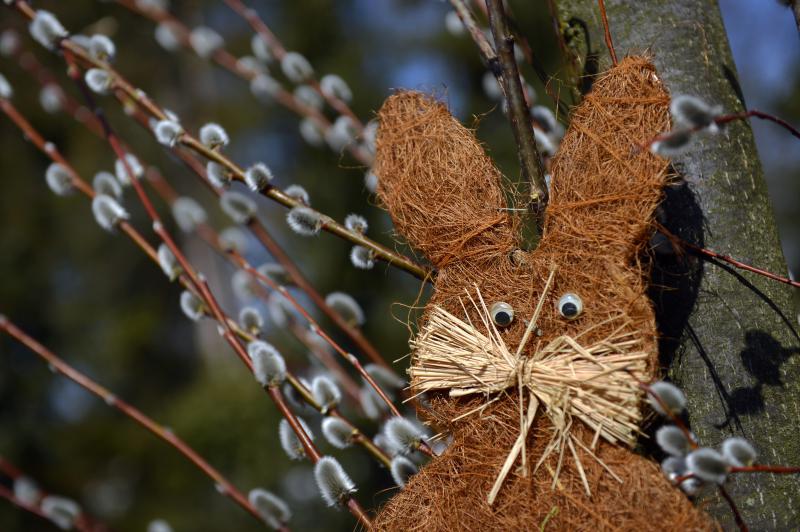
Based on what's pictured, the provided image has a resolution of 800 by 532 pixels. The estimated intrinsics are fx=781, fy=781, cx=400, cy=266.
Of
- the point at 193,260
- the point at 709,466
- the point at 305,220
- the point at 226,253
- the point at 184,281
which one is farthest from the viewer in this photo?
the point at 193,260

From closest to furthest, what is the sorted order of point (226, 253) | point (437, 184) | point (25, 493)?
point (437, 184)
point (226, 253)
point (25, 493)

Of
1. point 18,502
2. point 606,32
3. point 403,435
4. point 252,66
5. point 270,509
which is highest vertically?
point 252,66

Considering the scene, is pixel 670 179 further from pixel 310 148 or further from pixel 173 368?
pixel 173 368

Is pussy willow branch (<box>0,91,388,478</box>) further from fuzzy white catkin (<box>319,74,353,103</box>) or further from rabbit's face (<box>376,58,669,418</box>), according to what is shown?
fuzzy white catkin (<box>319,74,353,103</box>)

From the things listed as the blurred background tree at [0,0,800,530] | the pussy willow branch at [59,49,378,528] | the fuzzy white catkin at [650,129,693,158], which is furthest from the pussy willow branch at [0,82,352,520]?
the blurred background tree at [0,0,800,530]

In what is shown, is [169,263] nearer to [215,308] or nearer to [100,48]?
[215,308]

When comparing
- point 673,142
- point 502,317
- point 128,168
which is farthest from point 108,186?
point 673,142

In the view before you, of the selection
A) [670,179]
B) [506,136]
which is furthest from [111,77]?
[506,136]
